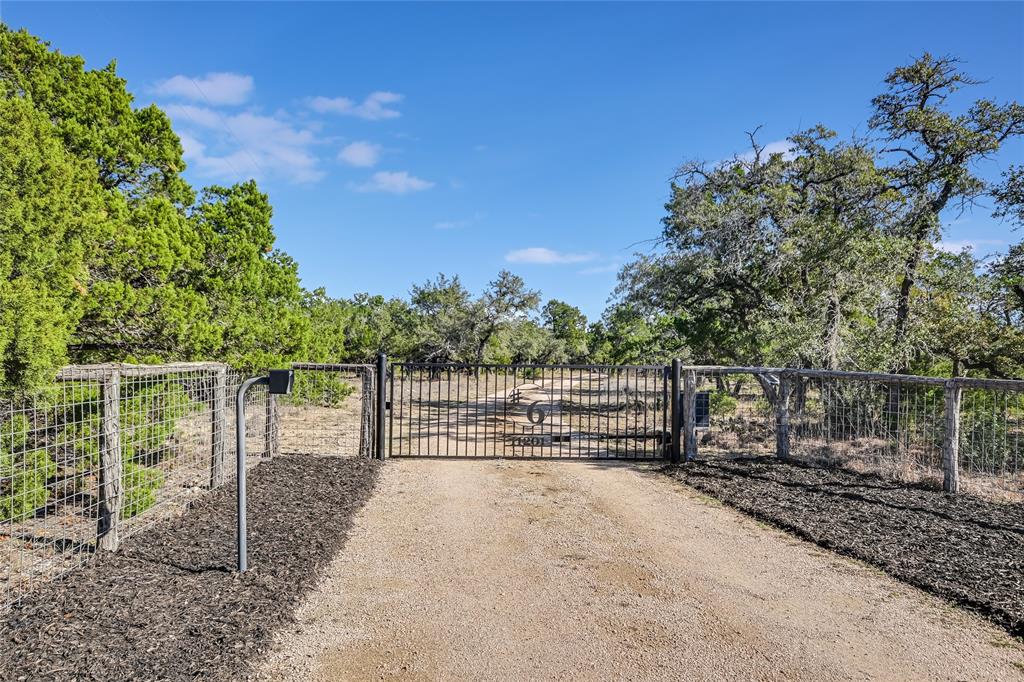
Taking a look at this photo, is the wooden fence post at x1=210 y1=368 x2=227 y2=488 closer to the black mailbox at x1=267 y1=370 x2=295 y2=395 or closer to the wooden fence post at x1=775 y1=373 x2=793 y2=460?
the black mailbox at x1=267 y1=370 x2=295 y2=395

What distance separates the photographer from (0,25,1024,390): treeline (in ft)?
14.1

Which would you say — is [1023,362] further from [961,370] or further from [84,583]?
[84,583]

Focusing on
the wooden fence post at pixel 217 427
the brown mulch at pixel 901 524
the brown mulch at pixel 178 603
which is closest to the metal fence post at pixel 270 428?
the wooden fence post at pixel 217 427

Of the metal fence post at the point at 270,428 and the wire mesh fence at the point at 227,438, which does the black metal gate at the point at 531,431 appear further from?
the metal fence post at the point at 270,428

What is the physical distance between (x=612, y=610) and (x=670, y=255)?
8.68 metres

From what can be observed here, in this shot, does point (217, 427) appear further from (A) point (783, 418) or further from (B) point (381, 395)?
(A) point (783, 418)

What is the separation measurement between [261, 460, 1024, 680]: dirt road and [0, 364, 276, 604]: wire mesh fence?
5.96 ft

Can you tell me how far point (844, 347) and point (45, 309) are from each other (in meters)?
10.2

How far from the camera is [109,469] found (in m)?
4.19

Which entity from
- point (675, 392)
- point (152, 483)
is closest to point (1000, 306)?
point (675, 392)

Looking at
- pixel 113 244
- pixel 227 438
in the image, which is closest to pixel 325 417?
pixel 227 438

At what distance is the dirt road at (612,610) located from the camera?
9.27ft

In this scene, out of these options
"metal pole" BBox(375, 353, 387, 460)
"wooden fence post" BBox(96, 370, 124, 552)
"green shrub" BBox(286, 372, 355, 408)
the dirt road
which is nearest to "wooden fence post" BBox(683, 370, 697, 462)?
the dirt road

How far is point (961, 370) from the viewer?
10320mm
